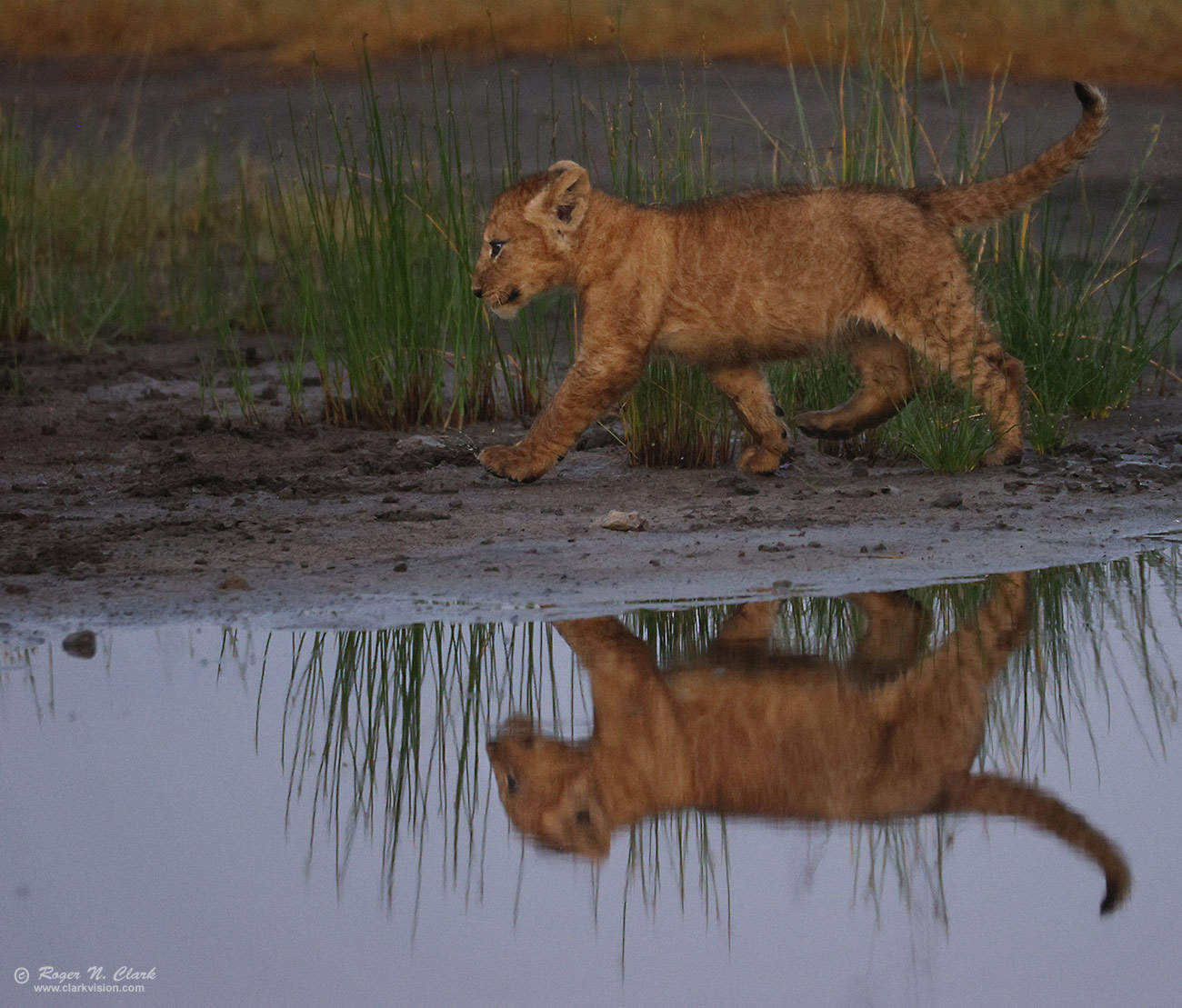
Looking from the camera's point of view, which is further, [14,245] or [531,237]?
[14,245]

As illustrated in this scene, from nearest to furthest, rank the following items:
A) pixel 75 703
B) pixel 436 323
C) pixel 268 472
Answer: pixel 75 703, pixel 268 472, pixel 436 323

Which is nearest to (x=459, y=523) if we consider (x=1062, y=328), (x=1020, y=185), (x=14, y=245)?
(x=1020, y=185)

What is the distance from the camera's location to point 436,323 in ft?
26.3

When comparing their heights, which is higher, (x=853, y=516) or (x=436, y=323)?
(x=436, y=323)

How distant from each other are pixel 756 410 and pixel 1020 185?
54.2 inches

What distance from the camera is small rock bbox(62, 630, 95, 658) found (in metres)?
4.34

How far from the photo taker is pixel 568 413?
21.5ft

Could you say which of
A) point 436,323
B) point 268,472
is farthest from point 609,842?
point 436,323

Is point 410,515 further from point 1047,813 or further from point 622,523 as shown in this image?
point 1047,813

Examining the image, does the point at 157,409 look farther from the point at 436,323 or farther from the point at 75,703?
the point at 75,703

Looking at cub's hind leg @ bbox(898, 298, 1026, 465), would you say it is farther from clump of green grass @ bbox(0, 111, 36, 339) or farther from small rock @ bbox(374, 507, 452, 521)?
clump of green grass @ bbox(0, 111, 36, 339)

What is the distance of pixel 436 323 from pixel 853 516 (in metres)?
2.74

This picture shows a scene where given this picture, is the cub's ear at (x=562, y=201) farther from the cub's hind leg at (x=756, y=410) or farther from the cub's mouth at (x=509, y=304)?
the cub's hind leg at (x=756, y=410)

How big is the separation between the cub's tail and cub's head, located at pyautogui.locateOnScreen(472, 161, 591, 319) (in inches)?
54.0
